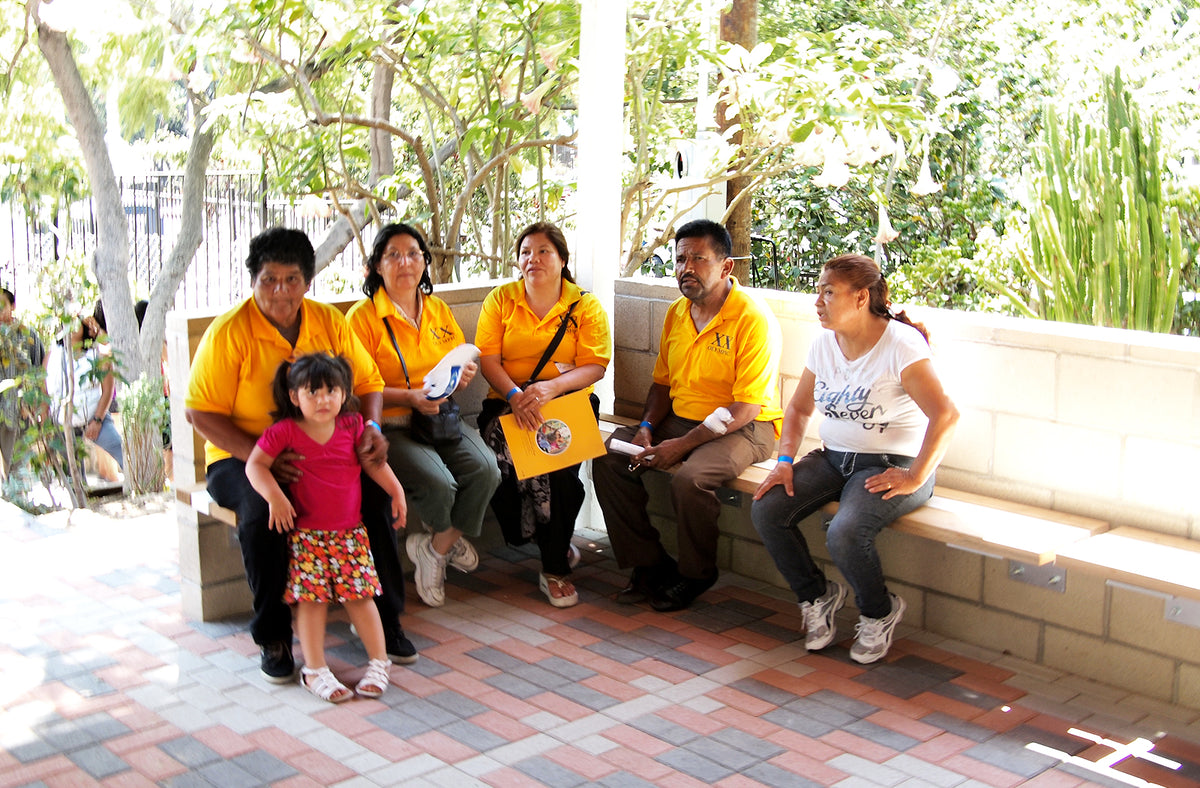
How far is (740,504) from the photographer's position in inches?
182

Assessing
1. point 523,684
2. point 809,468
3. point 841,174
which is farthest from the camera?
point 841,174

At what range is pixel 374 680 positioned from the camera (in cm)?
372

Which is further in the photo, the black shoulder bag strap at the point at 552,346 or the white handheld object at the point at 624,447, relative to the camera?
the black shoulder bag strap at the point at 552,346

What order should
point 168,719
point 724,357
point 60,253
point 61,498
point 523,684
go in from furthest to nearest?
point 60,253 → point 61,498 → point 724,357 → point 523,684 → point 168,719

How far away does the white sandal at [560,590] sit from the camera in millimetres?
4500

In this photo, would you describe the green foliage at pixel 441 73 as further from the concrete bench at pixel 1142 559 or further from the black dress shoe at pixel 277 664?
the concrete bench at pixel 1142 559

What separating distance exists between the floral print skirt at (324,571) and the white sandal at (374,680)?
8.5 inches

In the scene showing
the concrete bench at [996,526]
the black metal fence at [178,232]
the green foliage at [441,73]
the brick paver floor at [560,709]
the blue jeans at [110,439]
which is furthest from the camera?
the black metal fence at [178,232]

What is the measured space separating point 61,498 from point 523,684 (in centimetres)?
321

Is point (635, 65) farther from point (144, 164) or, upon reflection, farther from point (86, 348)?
point (144, 164)

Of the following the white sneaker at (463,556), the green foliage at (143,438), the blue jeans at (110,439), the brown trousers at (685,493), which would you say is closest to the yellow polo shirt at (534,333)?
the brown trousers at (685,493)

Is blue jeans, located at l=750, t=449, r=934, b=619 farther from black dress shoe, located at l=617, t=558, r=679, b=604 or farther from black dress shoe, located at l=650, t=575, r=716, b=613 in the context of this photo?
black dress shoe, located at l=617, t=558, r=679, b=604

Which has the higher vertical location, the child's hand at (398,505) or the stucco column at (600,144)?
the stucco column at (600,144)

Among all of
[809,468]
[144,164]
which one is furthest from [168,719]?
[144,164]
